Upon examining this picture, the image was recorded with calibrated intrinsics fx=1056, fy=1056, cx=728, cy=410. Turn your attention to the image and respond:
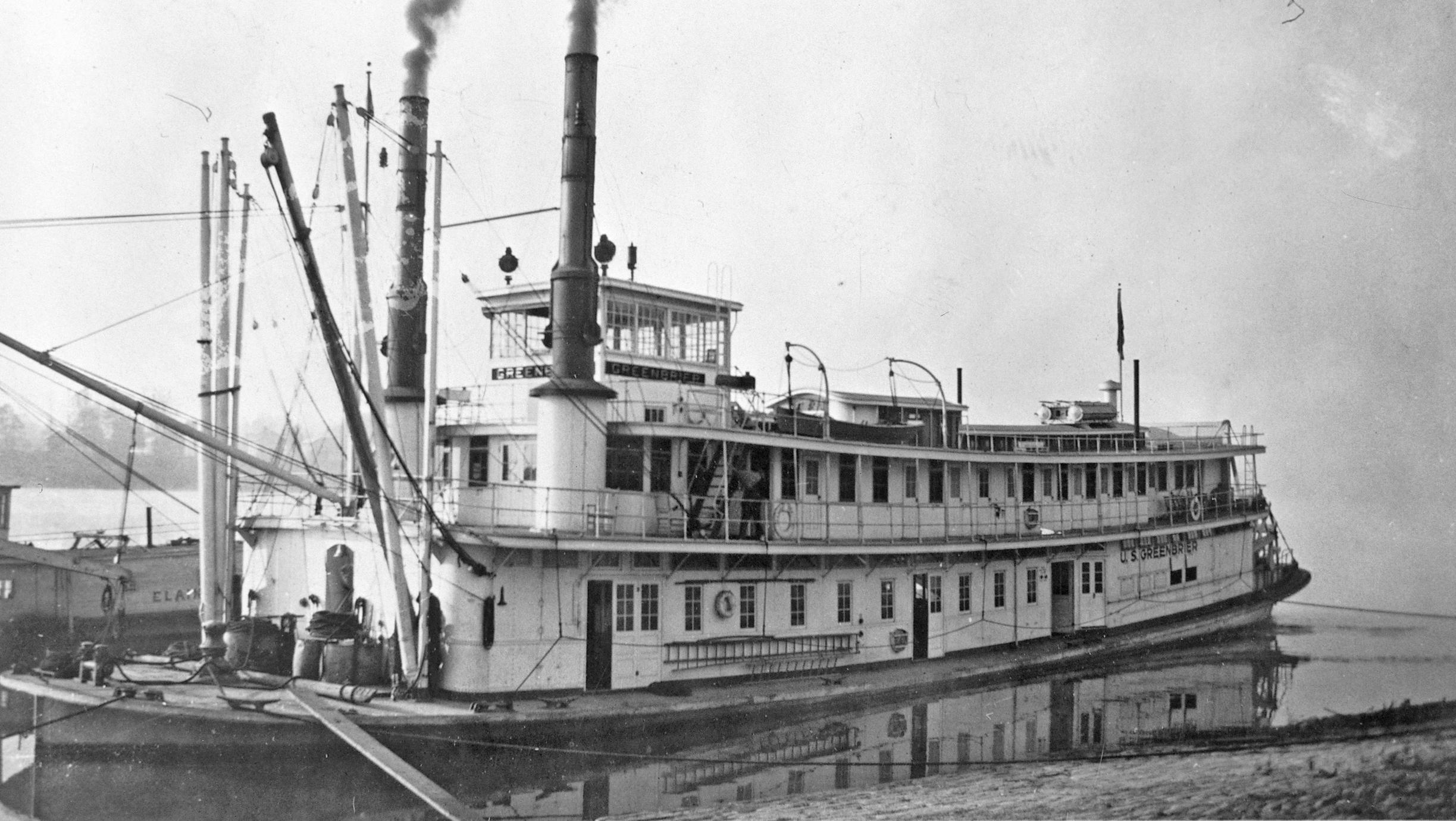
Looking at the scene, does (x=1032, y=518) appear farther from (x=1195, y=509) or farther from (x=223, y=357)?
(x=223, y=357)

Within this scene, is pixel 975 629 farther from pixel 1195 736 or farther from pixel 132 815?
pixel 132 815

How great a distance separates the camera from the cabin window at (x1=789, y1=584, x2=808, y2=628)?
66.9ft

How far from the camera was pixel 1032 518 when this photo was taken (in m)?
26.0

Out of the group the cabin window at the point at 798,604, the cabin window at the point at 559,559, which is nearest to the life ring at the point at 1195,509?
the cabin window at the point at 798,604

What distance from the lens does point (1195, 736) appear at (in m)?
19.0

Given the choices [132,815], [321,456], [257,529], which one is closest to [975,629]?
[257,529]

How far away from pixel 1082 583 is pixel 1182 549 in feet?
17.6

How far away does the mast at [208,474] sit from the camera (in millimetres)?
18375

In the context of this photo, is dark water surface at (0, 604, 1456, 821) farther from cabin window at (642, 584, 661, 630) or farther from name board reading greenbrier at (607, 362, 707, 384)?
name board reading greenbrier at (607, 362, 707, 384)

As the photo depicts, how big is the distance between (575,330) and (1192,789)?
11.2 m

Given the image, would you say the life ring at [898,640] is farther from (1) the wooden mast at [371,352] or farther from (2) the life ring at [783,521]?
(1) the wooden mast at [371,352]

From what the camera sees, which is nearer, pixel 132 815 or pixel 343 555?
pixel 132 815

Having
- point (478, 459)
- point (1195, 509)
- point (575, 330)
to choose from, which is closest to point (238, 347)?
point (478, 459)

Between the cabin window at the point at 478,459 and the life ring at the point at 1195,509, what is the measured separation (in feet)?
67.5
